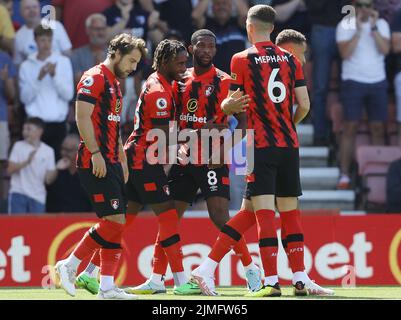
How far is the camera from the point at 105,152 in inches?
400

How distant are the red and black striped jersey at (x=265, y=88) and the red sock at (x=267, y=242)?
607 mm

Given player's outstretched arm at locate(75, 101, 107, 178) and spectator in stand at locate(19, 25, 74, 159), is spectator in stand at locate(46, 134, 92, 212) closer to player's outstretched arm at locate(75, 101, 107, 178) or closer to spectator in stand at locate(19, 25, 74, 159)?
spectator in stand at locate(19, 25, 74, 159)

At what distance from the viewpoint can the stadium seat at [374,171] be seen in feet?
51.2

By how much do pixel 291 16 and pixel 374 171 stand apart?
2.48 metres

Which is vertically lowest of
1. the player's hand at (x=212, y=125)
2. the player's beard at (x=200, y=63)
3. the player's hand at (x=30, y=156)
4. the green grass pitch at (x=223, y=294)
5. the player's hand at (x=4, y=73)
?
the green grass pitch at (x=223, y=294)

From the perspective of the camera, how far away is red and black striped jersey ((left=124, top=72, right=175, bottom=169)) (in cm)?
1082

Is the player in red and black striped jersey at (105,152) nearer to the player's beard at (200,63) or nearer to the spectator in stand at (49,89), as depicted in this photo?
the player's beard at (200,63)

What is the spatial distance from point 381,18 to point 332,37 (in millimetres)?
749

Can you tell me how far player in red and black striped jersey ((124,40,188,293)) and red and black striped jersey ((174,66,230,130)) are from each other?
0.18 metres

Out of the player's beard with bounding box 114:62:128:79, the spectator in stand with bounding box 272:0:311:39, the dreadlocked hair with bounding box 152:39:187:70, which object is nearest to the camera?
the player's beard with bounding box 114:62:128:79

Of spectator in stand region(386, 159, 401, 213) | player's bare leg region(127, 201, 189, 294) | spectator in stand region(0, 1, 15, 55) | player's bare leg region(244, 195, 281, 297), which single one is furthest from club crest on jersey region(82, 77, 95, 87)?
spectator in stand region(0, 1, 15, 55)

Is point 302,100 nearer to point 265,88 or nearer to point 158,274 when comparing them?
point 265,88

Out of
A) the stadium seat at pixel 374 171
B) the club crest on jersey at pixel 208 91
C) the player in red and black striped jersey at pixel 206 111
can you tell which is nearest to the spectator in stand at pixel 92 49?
the stadium seat at pixel 374 171
